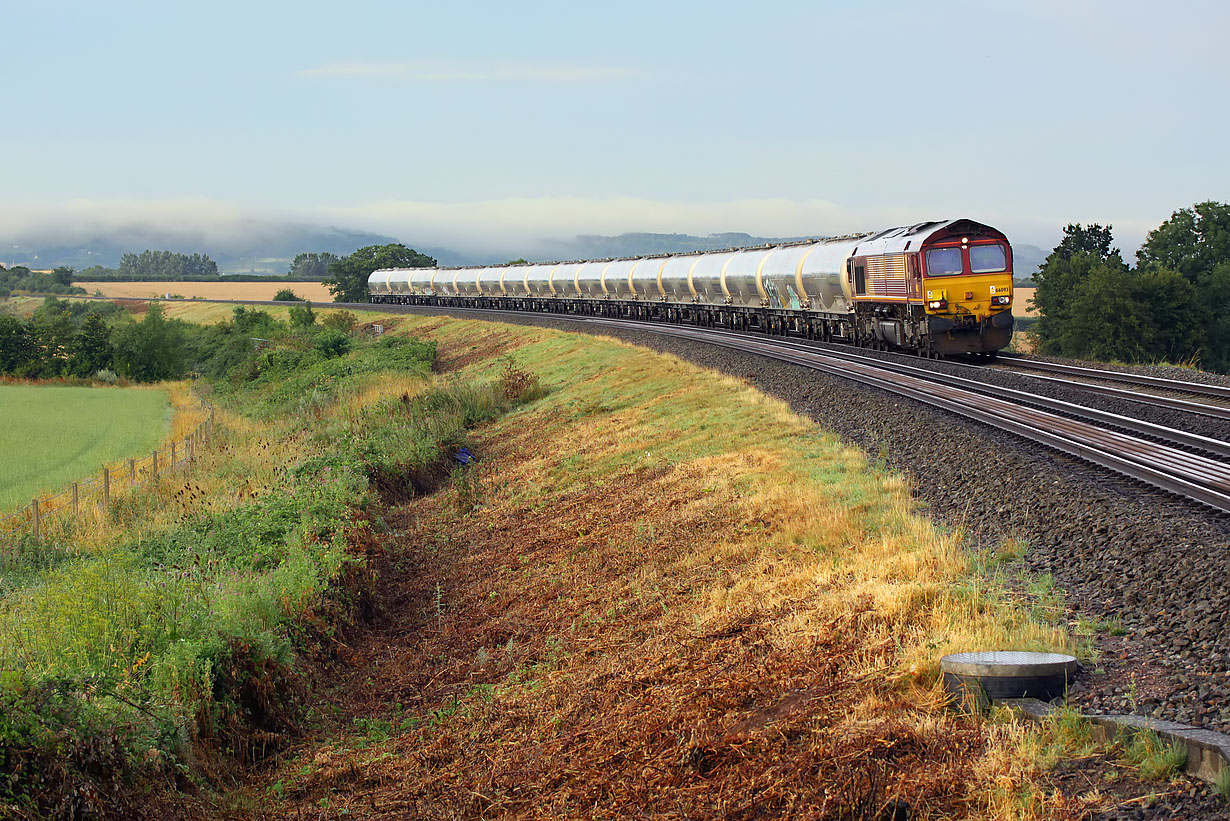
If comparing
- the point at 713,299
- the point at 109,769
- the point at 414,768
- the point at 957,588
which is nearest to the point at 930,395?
the point at 957,588

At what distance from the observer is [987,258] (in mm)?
28078

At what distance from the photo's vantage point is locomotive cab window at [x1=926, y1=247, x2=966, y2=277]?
1078 inches

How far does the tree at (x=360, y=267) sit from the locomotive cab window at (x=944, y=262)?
113m

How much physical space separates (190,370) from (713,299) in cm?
4352

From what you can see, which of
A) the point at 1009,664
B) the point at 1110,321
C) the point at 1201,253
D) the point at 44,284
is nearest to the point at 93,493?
the point at 1009,664

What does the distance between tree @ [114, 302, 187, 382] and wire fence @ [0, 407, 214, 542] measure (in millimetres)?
40775

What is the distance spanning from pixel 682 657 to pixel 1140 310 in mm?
59885

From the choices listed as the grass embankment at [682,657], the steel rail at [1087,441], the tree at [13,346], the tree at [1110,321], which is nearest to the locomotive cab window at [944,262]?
the steel rail at [1087,441]

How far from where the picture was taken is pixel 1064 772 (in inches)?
216

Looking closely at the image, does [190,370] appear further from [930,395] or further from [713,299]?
[930,395]

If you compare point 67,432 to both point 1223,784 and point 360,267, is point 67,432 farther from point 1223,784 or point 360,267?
point 360,267

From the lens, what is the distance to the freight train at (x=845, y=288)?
27.7m

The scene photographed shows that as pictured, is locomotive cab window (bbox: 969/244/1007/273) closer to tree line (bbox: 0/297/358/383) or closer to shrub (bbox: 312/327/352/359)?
shrub (bbox: 312/327/352/359)

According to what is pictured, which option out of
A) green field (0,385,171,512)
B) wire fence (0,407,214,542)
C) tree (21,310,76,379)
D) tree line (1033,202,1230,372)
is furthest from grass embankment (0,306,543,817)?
tree (21,310,76,379)
